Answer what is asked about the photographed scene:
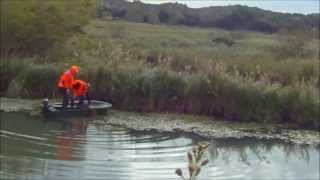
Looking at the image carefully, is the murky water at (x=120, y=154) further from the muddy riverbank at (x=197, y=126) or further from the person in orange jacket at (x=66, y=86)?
the person in orange jacket at (x=66, y=86)

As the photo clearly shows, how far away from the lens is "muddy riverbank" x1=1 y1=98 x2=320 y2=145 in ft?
53.7

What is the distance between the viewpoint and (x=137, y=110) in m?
19.7

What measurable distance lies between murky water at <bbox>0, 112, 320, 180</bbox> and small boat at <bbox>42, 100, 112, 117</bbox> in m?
0.26

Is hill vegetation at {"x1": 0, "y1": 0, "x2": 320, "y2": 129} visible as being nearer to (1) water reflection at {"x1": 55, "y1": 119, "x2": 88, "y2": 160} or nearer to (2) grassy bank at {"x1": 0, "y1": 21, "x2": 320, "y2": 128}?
(2) grassy bank at {"x1": 0, "y1": 21, "x2": 320, "y2": 128}

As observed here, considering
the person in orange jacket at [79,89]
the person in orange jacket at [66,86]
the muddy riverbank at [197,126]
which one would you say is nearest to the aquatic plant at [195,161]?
the muddy riverbank at [197,126]

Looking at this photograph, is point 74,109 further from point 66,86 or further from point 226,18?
point 226,18

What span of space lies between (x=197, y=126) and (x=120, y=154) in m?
4.28

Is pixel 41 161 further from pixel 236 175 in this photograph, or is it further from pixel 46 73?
pixel 46 73

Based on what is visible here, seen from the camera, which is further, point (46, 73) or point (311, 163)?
point (46, 73)

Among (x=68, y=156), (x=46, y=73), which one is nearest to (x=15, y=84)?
(x=46, y=73)

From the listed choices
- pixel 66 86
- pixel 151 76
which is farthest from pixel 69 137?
pixel 151 76

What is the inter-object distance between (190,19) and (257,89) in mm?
48818

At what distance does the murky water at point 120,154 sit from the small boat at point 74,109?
0.26 metres

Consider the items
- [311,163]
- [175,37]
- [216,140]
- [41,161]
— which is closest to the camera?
[41,161]
